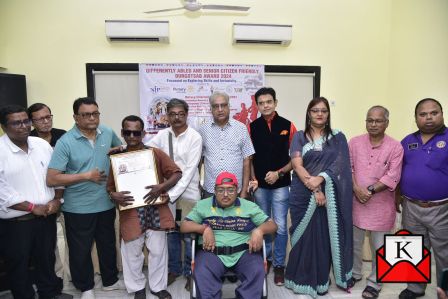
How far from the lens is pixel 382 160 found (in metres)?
2.63

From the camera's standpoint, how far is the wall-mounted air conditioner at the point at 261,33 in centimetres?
473

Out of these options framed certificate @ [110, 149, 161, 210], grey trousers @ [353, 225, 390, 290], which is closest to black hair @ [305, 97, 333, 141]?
grey trousers @ [353, 225, 390, 290]

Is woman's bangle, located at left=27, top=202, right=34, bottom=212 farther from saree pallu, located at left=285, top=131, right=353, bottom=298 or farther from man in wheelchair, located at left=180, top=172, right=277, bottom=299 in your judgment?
saree pallu, located at left=285, top=131, right=353, bottom=298

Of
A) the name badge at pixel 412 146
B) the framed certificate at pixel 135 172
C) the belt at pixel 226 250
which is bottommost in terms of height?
the belt at pixel 226 250

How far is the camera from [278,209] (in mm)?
2986

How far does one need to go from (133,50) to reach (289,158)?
10.2 feet

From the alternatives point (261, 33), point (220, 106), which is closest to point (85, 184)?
point (220, 106)

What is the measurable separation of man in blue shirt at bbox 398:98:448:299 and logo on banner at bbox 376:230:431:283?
8cm

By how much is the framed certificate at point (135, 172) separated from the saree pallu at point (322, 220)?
46.4 inches

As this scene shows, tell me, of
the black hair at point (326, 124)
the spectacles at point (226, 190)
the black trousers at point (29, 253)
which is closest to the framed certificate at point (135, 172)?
the spectacles at point (226, 190)

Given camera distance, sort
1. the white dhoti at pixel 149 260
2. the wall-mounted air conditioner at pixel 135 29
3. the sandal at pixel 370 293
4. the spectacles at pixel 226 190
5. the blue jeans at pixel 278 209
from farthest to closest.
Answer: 1. the wall-mounted air conditioner at pixel 135 29
2. the blue jeans at pixel 278 209
3. the sandal at pixel 370 293
4. the white dhoti at pixel 149 260
5. the spectacles at pixel 226 190

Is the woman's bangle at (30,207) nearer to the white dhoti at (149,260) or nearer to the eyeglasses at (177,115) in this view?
the white dhoti at (149,260)

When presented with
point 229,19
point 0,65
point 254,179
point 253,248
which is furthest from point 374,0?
point 0,65

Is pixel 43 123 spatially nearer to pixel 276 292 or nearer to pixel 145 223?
pixel 145 223
